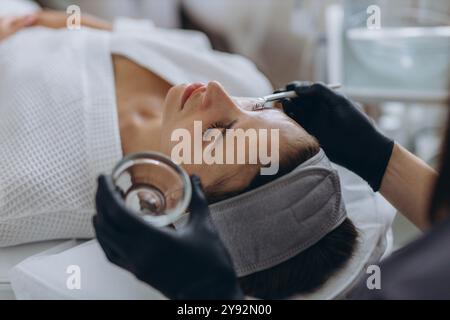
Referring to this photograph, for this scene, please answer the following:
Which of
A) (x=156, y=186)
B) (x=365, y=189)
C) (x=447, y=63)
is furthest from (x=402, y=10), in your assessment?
(x=156, y=186)

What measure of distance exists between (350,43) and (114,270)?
99cm

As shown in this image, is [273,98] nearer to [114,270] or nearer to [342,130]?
[342,130]

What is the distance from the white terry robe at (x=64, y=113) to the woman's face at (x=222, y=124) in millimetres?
187

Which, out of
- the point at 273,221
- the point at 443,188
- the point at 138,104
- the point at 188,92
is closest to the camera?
the point at 443,188

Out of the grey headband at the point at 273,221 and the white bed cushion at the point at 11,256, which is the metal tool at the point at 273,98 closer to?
the grey headband at the point at 273,221

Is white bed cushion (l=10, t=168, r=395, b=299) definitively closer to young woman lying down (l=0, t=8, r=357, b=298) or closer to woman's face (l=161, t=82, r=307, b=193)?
young woman lying down (l=0, t=8, r=357, b=298)

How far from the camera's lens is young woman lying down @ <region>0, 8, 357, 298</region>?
2.81ft

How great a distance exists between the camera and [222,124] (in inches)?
34.8

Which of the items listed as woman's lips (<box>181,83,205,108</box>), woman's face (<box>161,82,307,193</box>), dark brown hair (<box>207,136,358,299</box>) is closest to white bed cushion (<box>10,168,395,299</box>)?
dark brown hair (<box>207,136,358,299</box>)

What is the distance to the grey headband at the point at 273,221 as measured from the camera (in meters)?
0.82

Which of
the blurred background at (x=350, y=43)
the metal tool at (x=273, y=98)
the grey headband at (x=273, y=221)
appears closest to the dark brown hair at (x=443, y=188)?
the grey headband at (x=273, y=221)

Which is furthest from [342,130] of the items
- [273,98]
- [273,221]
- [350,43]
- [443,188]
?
[350,43]

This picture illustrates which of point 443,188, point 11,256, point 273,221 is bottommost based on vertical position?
point 11,256
